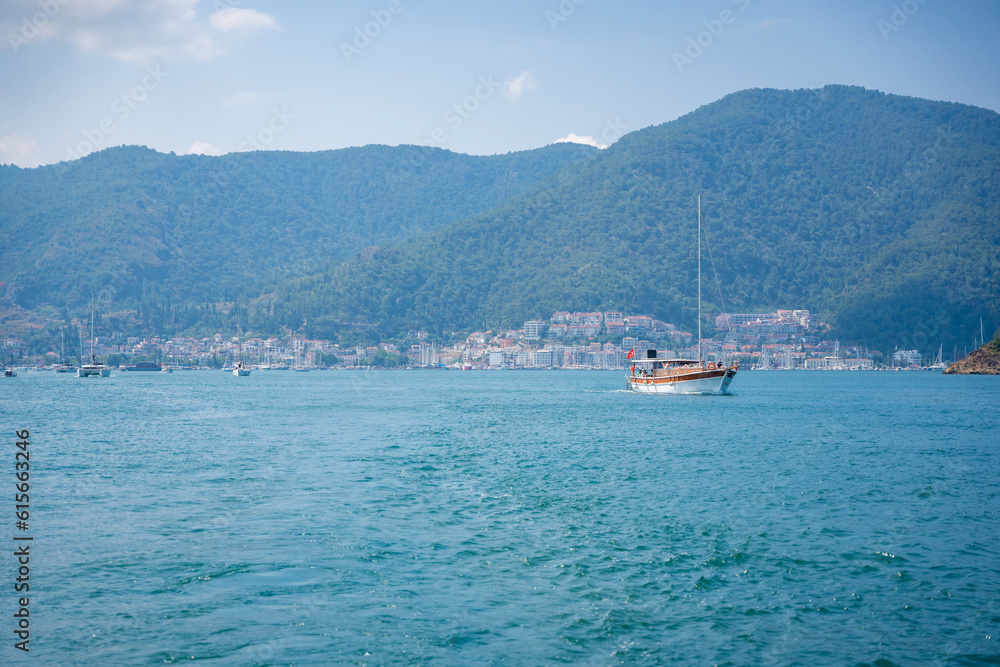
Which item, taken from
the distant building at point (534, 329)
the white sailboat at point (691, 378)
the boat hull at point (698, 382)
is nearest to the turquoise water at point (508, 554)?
the boat hull at point (698, 382)

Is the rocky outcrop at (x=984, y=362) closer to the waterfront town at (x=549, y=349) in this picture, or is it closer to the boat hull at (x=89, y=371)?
the waterfront town at (x=549, y=349)

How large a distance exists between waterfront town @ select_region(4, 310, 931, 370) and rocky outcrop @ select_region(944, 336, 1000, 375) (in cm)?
4388

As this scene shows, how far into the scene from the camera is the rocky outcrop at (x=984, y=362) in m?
106

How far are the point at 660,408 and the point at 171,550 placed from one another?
136 ft

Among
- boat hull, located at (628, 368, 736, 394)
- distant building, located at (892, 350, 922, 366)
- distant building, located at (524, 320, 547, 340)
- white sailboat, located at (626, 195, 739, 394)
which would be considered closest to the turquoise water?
boat hull, located at (628, 368, 736, 394)

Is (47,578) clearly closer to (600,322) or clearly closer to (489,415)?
(489,415)

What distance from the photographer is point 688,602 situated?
425 inches

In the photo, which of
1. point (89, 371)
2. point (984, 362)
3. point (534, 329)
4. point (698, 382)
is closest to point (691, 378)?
point (698, 382)

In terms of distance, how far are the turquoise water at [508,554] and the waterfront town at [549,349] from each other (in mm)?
130790

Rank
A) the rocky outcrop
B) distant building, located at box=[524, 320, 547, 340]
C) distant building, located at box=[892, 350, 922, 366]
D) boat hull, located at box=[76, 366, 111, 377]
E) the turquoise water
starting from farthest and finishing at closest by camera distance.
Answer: distant building, located at box=[524, 320, 547, 340] < distant building, located at box=[892, 350, 922, 366] < boat hull, located at box=[76, 366, 111, 377] < the rocky outcrop < the turquoise water

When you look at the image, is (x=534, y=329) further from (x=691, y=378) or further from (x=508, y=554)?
(x=508, y=554)

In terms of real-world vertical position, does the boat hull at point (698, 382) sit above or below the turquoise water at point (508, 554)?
above

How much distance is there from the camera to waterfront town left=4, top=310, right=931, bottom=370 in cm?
16588

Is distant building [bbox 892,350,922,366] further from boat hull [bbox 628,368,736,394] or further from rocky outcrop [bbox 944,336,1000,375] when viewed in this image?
boat hull [bbox 628,368,736,394]
